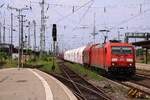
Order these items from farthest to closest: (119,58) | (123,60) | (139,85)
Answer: (119,58), (123,60), (139,85)

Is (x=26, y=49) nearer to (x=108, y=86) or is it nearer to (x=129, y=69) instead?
(x=129, y=69)

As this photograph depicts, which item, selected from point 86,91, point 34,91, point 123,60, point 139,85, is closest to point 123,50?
point 123,60

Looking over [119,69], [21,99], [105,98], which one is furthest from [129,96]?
[119,69]

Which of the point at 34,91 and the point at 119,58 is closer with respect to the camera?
the point at 34,91

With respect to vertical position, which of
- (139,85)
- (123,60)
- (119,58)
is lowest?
(139,85)

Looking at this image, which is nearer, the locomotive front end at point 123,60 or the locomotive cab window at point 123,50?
the locomotive front end at point 123,60

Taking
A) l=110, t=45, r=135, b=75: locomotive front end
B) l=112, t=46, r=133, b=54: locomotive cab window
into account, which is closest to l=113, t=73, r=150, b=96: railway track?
l=110, t=45, r=135, b=75: locomotive front end

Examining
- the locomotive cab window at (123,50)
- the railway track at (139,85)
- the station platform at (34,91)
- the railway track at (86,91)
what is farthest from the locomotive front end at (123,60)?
the station platform at (34,91)

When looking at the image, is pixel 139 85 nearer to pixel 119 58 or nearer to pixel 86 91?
pixel 119 58

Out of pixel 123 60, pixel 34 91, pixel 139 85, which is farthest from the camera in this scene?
pixel 123 60

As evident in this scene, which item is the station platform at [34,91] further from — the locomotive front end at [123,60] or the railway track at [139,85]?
the locomotive front end at [123,60]

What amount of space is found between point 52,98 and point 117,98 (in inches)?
181

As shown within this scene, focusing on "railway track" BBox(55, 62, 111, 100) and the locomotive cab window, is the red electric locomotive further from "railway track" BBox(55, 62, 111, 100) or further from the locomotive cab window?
"railway track" BBox(55, 62, 111, 100)

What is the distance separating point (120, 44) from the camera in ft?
112
